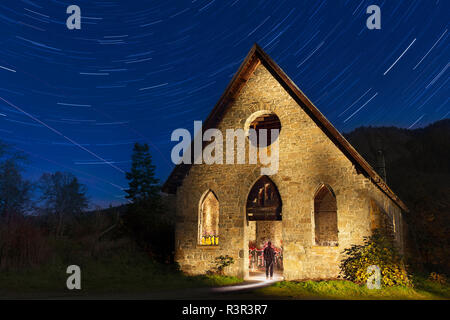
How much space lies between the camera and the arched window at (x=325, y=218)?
22.6m

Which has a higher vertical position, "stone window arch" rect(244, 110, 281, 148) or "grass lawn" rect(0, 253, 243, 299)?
"stone window arch" rect(244, 110, 281, 148)

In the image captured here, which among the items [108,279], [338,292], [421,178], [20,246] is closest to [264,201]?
[338,292]

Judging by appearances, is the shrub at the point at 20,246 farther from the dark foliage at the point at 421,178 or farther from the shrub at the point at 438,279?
the dark foliage at the point at 421,178

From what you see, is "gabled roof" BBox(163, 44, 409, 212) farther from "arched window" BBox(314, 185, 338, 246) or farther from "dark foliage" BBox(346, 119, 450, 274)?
"arched window" BBox(314, 185, 338, 246)

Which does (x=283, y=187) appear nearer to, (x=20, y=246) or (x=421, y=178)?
(x=20, y=246)

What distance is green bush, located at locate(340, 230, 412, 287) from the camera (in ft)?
41.6

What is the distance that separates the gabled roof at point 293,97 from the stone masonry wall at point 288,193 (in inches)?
8.5

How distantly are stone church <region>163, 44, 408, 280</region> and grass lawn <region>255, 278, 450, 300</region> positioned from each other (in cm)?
126

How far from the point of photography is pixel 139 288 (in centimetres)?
1291

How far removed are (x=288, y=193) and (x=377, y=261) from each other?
4.37 meters

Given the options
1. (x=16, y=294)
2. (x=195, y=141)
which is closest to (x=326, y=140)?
(x=195, y=141)

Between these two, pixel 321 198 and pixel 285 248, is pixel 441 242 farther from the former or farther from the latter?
pixel 285 248

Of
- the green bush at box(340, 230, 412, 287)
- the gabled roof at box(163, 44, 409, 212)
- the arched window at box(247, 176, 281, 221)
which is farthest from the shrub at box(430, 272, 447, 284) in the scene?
the arched window at box(247, 176, 281, 221)

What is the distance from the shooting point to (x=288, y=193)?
15.6 metres
